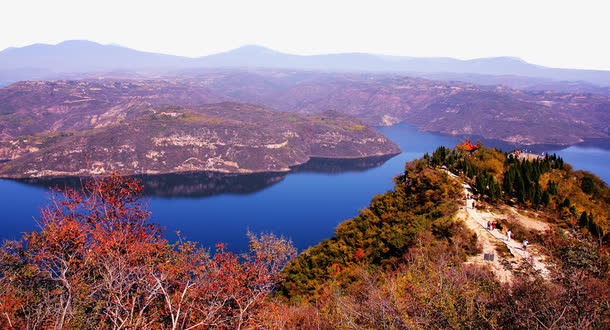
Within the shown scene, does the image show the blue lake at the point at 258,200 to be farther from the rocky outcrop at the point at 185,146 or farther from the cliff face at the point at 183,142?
the cliff face at the point at 183,142

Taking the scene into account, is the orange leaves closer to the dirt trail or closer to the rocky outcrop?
the dirt trail

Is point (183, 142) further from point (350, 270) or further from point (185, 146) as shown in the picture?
point (350, 270)

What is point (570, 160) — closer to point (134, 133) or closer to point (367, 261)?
point (367, 261)

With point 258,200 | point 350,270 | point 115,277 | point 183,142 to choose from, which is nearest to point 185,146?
point 183,142

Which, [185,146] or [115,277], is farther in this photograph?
[185,146]

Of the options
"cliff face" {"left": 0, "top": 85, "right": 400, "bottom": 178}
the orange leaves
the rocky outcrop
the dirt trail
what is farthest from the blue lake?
the dirt trail

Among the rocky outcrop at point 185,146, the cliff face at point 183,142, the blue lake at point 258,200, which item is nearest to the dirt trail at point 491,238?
the blue lake at point 258,200

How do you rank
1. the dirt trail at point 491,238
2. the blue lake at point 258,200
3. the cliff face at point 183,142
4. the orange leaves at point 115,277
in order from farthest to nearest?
1. the cliff face at point 183,142
2. the blue lake at point 258,200
3. the dirt trail at point 491,238
4. the orange leaves at point 115,277
